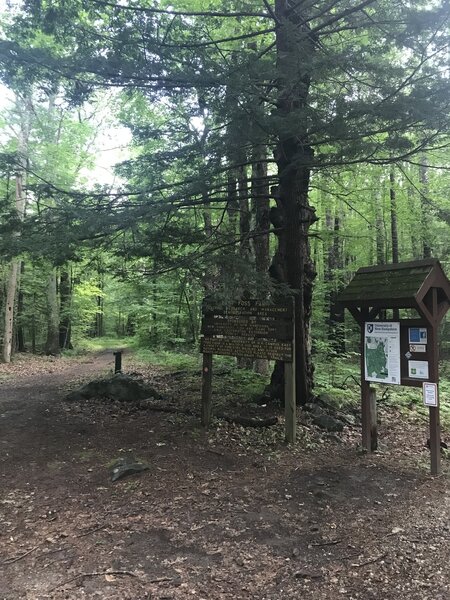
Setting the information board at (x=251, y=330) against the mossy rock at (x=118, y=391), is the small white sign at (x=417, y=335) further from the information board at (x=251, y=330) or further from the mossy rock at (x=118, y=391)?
the mossy rock at (x=118, y=391)

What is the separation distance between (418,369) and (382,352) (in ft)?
1.70

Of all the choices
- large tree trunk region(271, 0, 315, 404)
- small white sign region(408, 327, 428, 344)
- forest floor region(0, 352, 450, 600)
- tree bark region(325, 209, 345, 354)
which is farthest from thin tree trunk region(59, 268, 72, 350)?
small white sign region(408, 327, 428, 344)

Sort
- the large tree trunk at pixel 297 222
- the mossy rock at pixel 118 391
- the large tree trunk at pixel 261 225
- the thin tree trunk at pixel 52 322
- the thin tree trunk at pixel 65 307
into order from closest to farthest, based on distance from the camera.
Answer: the large tree trunk at pixel 297 222, the mossy rock at pixel 118 391, the large tree trunk at pixel 261 225, the thin tree trunk at pixel 52 322, the thin tree trunk at pixel 65 307

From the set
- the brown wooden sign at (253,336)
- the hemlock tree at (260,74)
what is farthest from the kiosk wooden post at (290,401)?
the hemlock tree at (260,74)

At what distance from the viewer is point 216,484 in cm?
496

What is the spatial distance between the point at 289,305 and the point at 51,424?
462 centimetres

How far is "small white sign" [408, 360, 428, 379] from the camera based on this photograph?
542cm

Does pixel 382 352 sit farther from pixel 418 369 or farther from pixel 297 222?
pixel 297 222

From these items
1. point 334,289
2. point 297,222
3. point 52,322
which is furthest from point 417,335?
point 52,322

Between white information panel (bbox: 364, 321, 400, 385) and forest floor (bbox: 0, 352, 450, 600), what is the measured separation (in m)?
1.17

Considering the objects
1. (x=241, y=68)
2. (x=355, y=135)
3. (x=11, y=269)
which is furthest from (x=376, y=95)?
(x=11, y=269)

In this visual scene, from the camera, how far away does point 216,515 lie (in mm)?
4266

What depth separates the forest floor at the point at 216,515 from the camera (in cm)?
319

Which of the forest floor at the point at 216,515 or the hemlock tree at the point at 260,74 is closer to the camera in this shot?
the forest floor at the point at 216,515
